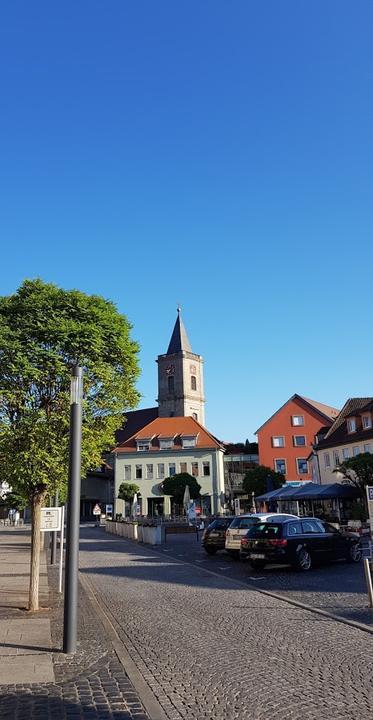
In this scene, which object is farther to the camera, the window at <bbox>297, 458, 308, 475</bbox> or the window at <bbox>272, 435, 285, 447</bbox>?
the window at <bbox>272, 435, 285, 447</bbox>

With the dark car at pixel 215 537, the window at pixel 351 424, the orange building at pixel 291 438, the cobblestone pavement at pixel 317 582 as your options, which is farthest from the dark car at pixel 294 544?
the orange building at pixel 291 438

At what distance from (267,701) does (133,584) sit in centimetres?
1070

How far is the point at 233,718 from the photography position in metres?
5.49

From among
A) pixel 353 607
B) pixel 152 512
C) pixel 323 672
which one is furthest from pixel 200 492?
pixel 323 672

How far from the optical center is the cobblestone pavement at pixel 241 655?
5.84 m

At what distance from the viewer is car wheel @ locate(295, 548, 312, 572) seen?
17703mm

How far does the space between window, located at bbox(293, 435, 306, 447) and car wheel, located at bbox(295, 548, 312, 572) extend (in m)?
52.6

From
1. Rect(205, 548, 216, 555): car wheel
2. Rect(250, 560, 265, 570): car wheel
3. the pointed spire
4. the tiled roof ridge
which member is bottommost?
A: Rect(250, 560, 265, 570): car wheel

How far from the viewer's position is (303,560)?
1786 centimetres

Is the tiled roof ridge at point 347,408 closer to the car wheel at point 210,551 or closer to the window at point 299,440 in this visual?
the window at point 299,440

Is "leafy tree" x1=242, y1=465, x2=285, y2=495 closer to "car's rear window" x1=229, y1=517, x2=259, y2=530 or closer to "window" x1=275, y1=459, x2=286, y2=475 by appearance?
"window" x1=275, y1=459, x2=286, y2=475

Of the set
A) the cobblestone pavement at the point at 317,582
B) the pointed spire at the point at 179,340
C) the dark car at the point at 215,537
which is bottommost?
the cobblestone pavement at the point at 317,582

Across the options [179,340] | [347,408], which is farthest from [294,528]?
[179,340]

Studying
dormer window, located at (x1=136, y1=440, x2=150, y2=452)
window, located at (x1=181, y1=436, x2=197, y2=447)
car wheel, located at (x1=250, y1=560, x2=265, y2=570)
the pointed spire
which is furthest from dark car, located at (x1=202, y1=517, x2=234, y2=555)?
the pointed spire
